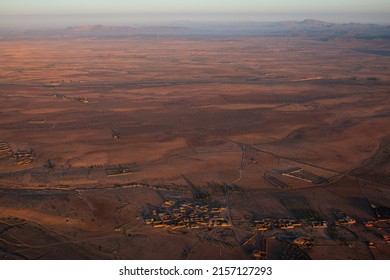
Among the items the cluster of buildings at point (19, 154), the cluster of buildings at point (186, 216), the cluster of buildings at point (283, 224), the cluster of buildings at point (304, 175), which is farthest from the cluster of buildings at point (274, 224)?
the cluster of buildings at point (19, 154)

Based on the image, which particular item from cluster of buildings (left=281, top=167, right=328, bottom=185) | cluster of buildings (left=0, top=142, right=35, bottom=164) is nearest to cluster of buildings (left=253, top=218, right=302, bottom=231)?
cluster of buildings (left=281, top=167, right=328, bottom=185)

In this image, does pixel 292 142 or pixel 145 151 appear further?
pixel 292 142

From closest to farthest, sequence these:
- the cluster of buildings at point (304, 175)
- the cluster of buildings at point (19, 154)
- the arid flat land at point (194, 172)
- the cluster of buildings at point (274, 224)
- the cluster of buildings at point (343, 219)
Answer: the arid flat land at point (194, 172)
the cluster of buildings at point (274, 224)
the cluster of buildings at point (343, 219)
the cluster of buildings at point (304, 175)
the cluster of buildings at point (19, 154)

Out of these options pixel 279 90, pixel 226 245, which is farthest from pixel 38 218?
pixel 279 90

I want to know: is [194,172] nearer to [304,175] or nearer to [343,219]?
[304,175]

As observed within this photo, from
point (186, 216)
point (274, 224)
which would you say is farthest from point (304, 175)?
point (186, 216)

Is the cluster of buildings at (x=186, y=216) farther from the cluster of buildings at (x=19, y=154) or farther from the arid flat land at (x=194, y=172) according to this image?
the cluster of buildings at (x=19, y=154)

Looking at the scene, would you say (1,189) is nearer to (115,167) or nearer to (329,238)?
(115,167)
